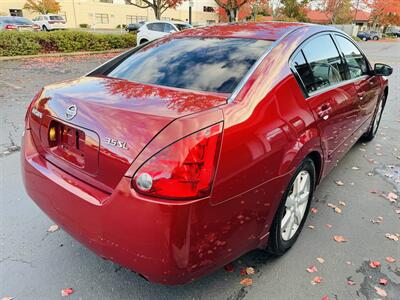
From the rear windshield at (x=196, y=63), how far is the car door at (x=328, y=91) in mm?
385

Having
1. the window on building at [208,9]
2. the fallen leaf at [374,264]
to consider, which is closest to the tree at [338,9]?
the window on building at [208,9]

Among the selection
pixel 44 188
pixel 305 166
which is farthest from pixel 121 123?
pixel 305 166

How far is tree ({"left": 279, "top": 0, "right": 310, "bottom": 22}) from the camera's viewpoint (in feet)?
156

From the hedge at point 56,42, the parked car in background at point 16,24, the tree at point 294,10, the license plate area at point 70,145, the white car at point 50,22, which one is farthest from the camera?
the tree at point 294,10

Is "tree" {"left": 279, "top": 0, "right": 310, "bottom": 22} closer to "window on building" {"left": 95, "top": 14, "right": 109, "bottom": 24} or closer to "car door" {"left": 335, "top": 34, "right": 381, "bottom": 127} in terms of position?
→ "window on building" {"left": 95, "top": 14, "right": 109, "bottom": 24}

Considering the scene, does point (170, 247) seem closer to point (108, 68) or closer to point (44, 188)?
point (44, 188)

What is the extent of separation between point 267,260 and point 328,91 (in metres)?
1.41

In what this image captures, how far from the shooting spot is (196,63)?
8.04ft

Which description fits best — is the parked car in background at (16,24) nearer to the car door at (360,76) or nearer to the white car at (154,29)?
the white car at (154,29)

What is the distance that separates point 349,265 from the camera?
2508 millimetres

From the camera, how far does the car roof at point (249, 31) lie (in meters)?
2.60

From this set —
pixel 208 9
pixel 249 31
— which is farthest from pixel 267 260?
pixel 208 9

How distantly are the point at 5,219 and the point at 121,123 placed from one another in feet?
6.15

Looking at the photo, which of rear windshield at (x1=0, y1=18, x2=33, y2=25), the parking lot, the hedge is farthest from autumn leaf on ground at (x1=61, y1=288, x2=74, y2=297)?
rear windshield at (x1=0, y1=18, x2=33, y2=25)
